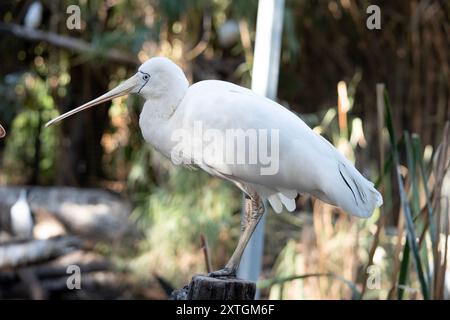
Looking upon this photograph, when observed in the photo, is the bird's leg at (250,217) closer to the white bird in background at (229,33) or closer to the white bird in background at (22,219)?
the white bird in background at (229,33)

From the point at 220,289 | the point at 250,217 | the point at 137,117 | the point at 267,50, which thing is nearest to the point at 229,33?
the point at 137,117

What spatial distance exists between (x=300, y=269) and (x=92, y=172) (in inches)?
163

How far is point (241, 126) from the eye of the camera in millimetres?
2576

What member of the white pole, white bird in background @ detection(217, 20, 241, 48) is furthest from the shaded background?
the white pole

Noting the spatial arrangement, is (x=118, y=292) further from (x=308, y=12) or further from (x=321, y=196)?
(x=321, y=196)

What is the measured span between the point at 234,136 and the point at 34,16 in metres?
4.82

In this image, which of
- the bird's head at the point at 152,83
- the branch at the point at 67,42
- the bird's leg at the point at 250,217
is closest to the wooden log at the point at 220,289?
the bird's leg at the point at 250,217

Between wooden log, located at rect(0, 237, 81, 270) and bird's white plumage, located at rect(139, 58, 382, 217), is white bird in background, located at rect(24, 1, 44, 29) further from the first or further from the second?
bird's white plumage, located at rect(139, 58, 382, 217)

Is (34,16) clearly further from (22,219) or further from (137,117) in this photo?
(22,219)

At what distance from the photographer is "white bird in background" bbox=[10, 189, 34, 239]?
6.63 metres

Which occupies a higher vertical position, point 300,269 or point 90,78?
point 90,78
